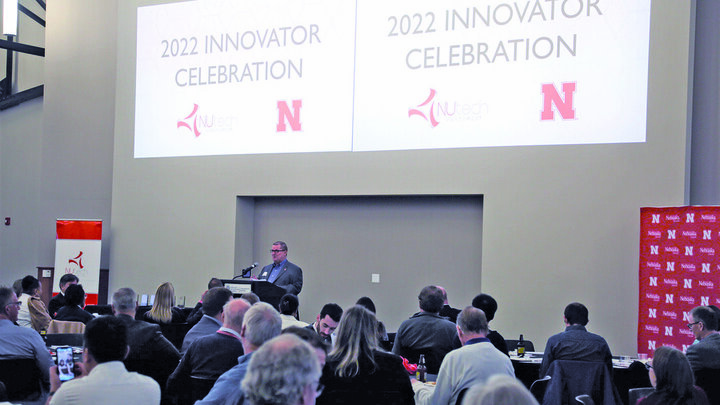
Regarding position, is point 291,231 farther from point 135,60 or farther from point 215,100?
point 135,60

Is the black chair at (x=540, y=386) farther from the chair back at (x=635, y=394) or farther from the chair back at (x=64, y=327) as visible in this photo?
the chair back at (x=64, y=327)

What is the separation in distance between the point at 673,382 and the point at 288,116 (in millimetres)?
6642

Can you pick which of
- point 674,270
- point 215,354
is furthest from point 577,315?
point 215,354

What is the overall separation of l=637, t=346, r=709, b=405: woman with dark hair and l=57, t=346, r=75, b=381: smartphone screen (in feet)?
8.20

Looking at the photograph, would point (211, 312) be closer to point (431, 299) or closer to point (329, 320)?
point (329, 320)

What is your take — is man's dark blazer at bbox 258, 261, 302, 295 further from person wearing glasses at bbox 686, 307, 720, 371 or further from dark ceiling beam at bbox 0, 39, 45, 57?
dark ceiling beam at bbox 0, 39, 45, 57

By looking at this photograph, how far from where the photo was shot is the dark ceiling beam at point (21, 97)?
12305 millimetres

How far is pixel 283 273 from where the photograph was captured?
28.0ft

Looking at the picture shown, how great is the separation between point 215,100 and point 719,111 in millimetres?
5953

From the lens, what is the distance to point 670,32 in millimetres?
7348

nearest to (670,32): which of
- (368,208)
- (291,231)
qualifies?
(368,208)

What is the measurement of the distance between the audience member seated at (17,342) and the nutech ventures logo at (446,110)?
197 inches

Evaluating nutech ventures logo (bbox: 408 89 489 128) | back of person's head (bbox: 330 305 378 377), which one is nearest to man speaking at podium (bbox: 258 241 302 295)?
nutech ventures logo (bbox: 408 89 489 128)

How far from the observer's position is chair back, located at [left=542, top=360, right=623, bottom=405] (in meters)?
5.02
